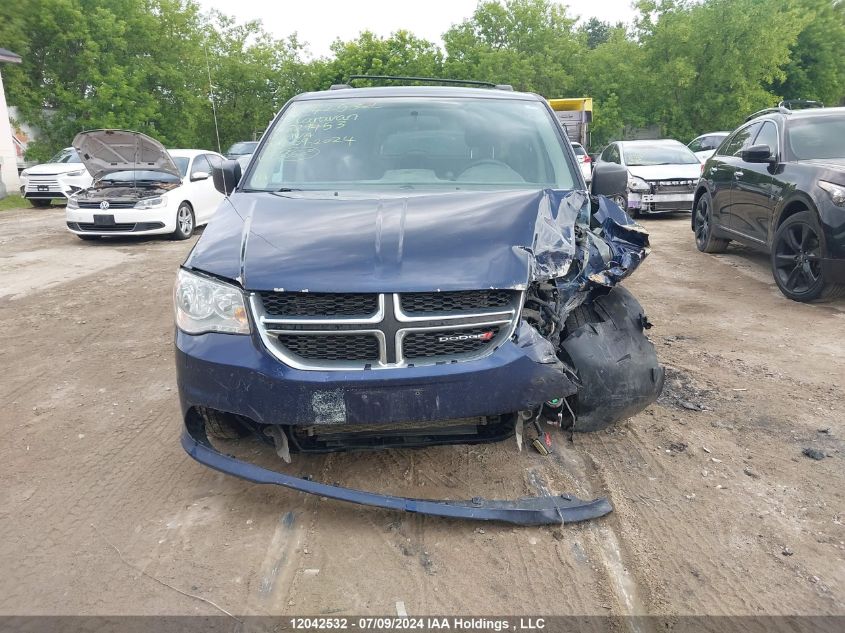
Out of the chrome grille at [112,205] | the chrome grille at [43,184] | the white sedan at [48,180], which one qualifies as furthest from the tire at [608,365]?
the chrome grille at [43,184]

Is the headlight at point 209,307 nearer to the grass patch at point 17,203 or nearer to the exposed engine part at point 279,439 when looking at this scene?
the exposed engine part at point 279,439

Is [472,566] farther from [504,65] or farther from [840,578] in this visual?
[504,65]

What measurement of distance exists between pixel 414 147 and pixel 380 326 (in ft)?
5.73

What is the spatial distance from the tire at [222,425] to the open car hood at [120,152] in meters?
9.16

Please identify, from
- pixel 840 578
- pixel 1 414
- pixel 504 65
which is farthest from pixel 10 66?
pixel 840 578

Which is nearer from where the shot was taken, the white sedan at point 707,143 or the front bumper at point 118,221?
the front bumper at point 118,221

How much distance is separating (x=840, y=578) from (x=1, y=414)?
15.1 feet

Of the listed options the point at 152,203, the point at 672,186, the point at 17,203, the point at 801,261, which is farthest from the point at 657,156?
the point at 17,203

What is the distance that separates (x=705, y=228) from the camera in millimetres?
9250

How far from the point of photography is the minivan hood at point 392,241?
2.72 meters

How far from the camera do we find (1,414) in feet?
13.8

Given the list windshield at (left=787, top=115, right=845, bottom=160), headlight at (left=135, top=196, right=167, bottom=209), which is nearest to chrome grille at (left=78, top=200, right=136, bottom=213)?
headlight at (left=135, top=196, right=167, bottom=209)

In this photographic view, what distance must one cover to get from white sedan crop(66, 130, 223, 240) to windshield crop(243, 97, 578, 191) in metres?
7.13

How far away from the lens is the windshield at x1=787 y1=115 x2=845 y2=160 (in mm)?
6832
